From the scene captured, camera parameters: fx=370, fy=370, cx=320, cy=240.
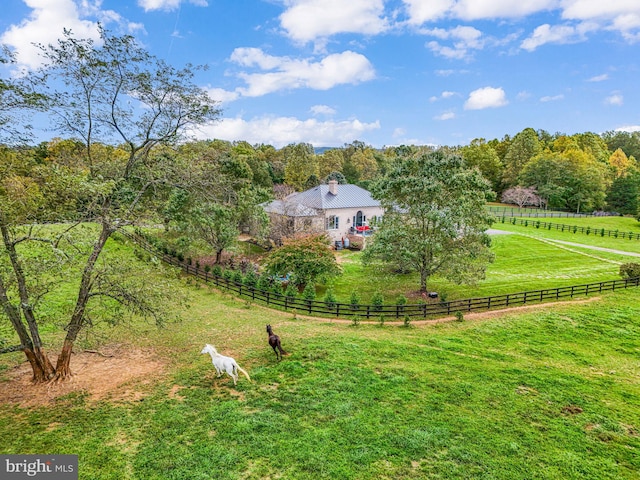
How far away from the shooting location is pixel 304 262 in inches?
850

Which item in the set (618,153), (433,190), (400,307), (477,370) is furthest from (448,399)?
(618,153)

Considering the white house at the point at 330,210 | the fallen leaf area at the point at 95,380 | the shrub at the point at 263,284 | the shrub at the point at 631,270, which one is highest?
the white house at the point at 330,210

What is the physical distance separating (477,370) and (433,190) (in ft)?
34.5

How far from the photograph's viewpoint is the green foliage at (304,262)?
21.6m

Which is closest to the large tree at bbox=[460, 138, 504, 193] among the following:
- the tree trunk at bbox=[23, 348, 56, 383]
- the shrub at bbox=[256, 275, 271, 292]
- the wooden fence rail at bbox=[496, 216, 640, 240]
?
the wooden fence rail at bbox=[496, 216, 640, 240]

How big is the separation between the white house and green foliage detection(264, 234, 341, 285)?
1058cm

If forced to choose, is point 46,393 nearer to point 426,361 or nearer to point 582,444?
point 426,361

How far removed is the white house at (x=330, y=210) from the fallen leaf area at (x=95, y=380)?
21.7 m

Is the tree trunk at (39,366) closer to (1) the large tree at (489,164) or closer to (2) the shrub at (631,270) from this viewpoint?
(2) the shrub at (631,270)

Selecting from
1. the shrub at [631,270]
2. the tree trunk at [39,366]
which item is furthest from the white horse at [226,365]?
the shrub at [631,270]

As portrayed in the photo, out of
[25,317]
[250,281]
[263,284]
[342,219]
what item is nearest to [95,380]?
[25,317]

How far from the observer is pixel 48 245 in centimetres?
882

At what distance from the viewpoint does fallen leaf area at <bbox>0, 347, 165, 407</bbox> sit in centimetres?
942

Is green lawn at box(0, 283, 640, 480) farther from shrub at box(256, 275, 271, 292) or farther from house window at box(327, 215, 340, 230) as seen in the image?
house window at box(327, 215, 340, 230)
